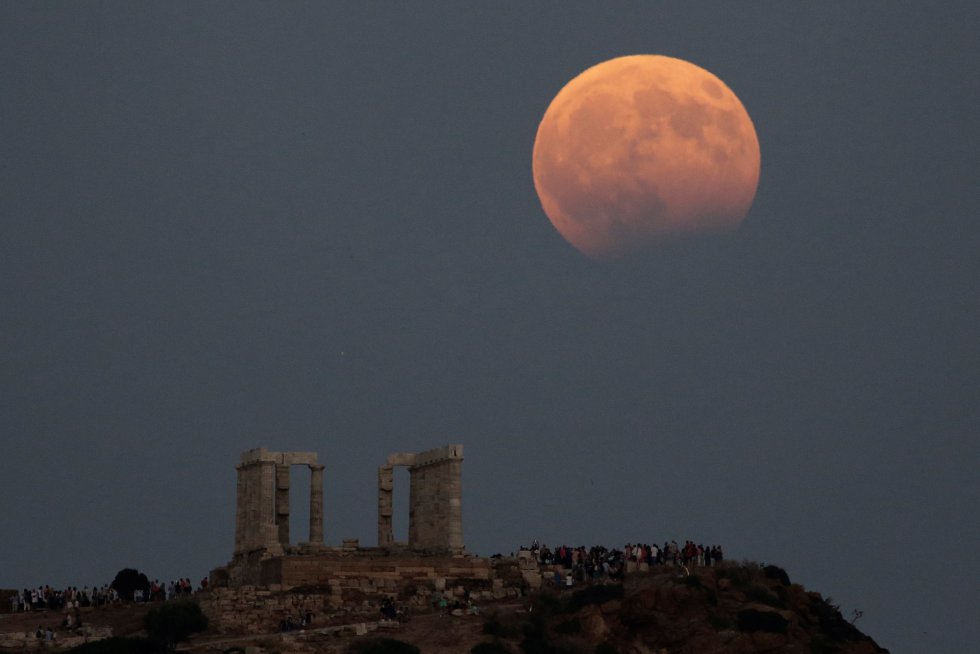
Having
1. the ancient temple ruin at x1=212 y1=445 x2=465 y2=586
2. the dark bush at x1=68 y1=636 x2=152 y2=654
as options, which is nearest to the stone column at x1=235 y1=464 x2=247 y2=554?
the ancient temple ruin at x1=212 y1=445 x2=465 y2=586

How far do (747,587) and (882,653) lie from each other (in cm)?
584

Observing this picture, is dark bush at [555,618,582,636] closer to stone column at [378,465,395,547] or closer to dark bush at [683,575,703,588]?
dark bush at [683,575,703,588]

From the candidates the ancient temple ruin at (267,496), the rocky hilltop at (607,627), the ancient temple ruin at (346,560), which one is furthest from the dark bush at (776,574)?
the ancient temple ruin at (267,496)

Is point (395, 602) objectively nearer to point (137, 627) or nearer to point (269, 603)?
point (269, 603)

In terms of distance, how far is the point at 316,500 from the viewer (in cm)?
9619

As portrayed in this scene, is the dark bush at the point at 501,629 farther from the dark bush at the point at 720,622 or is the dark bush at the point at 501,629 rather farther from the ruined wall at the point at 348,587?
the dark bush at the point at 720,622

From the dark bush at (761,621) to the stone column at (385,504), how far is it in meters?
20.7

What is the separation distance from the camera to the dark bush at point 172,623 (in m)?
81.8

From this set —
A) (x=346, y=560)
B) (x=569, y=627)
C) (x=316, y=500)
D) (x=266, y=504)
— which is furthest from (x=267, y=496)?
(x=569, y=627)

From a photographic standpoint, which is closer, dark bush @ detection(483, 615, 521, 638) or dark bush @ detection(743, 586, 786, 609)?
dark bush @ detection(483, 615, 521, 638)

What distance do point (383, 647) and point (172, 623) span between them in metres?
9.76

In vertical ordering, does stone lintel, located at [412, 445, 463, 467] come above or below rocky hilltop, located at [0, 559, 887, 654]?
above

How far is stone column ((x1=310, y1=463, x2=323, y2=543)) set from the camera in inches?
3772

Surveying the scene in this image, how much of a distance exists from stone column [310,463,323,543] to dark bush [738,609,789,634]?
22.6 metres
